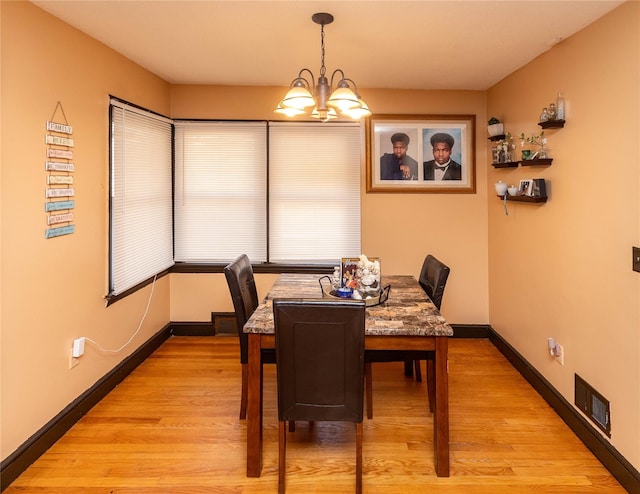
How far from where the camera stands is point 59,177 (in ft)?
8.11

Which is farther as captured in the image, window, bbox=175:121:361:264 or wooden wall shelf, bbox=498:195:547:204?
window, bbox=175:121:361:264

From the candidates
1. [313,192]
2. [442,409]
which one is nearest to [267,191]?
[313,192]

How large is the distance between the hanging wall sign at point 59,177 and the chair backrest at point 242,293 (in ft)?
3.11

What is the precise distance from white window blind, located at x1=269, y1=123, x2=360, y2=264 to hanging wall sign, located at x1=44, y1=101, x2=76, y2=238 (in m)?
1.88

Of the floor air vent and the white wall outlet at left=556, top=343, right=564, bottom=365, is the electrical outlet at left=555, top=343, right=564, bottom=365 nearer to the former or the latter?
the white wall outlet at left=556, top=343, right=564, bottom=365

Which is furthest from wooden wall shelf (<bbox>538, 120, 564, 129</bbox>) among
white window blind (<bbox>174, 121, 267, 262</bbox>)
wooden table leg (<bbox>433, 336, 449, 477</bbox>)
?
white window blind (<bbox>174, 121, 267, 262</bbox>)

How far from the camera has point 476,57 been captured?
10.3 feet

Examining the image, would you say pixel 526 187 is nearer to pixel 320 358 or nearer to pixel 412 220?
pixel 412 220

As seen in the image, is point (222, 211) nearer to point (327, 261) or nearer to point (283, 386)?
point (327, 261)

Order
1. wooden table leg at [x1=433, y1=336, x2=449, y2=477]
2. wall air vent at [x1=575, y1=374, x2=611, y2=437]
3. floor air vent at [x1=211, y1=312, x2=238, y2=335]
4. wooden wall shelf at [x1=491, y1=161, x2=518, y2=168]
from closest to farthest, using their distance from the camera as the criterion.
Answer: wooden table leg at [x1=433, y1=336, x2=449, y2=477], wall air vent at [x1=575, y1=374, x2=611, y2=437], wooden wall shelf at [x1=491, y1=161, x2=518, y2=168], floor air vent at [x1=211, y1=312, x2=238, y2=335]

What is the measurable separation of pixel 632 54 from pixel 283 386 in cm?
223

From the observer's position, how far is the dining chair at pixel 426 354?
2.55 metres

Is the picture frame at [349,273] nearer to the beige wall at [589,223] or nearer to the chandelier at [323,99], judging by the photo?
the chandelier at [323,99]

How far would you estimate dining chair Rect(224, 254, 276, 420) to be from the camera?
2.52 meters
